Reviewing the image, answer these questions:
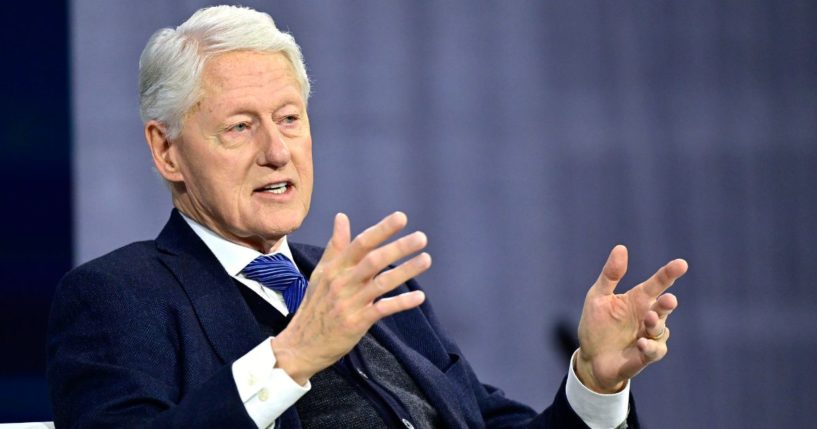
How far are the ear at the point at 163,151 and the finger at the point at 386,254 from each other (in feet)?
2.23

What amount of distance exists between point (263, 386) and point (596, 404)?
66cm

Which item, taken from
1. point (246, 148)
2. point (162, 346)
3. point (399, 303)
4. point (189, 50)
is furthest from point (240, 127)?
point (399, 303)

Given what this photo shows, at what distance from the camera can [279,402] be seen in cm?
168

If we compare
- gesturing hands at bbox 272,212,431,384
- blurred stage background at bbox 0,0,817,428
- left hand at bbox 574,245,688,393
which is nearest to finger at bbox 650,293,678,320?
left hand at bbox 574,245,688,393

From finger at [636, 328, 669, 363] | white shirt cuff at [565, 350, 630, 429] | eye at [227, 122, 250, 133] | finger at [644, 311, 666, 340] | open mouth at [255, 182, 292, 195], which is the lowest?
white shirt cuff at [565, 350, 630, 429]

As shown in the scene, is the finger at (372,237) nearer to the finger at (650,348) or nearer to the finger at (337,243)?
the finger at (337,243)

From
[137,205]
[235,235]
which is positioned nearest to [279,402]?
[235,235]

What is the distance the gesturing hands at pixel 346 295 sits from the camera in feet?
5.15

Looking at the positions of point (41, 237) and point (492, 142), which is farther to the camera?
point (492, 142)

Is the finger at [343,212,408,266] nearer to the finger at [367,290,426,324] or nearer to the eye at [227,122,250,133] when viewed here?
the finger at [367,290,426,324]

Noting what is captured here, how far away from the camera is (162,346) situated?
1.89 meters

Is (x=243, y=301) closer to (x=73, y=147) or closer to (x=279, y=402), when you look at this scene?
(x=279, y=402)

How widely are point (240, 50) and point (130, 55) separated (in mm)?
1339

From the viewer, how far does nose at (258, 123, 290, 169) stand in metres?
2.07
